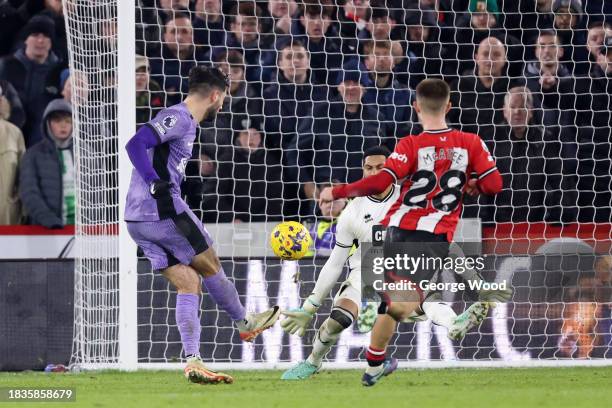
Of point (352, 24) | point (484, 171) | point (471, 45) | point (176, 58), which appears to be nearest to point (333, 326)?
point (484, 171)

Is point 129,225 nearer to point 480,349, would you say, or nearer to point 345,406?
point 345,406

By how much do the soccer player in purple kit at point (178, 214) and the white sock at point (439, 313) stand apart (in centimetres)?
130

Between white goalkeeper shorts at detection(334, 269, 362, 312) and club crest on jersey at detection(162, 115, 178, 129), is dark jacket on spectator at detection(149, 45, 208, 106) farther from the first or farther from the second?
club crest on jersey at detection(162, 115, 178, 129)

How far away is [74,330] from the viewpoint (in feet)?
36.3

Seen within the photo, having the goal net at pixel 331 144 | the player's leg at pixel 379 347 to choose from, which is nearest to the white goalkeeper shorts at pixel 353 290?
the player's leg at pixel 379 347

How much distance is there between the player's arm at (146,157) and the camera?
27.5ft

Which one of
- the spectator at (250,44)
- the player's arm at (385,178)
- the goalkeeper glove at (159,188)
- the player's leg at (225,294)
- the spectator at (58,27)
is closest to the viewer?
the player's arm at (385,178)

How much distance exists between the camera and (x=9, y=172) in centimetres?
1242

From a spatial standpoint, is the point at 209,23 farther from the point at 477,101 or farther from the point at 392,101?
the point at 477,101

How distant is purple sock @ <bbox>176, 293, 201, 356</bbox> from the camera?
8.53 meters

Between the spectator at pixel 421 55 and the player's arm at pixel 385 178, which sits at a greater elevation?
the spectator at pixel 421 55

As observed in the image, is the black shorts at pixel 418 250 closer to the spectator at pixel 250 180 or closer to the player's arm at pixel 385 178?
the player's arm at pixel 385 178

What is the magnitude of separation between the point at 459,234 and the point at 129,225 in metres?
3.46

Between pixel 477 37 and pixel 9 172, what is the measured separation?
4.51m
